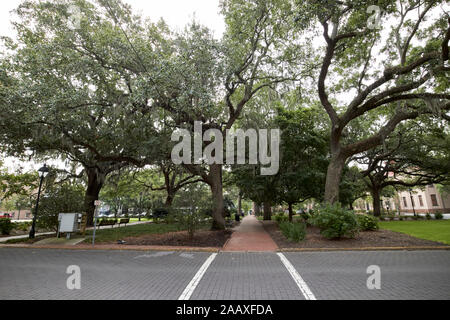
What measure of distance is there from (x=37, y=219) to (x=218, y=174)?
34.4 ft

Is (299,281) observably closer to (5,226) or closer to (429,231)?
(429,231)

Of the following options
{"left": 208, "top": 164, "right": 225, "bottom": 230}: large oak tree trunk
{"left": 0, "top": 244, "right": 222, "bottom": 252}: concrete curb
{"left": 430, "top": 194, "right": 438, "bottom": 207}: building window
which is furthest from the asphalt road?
{"left": 430, "top": 194, "right": 438, "bottom": 207}: building window

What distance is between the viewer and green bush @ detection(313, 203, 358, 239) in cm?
981

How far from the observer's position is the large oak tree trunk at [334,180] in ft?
39.5

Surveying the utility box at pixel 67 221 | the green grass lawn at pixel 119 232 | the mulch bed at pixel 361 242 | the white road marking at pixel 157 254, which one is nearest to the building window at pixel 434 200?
the mulch bed at pixel 361 242

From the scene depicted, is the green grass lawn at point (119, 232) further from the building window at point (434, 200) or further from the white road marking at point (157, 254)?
the building window at point (434, 200)

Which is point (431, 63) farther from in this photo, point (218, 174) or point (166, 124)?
point (166, 124)

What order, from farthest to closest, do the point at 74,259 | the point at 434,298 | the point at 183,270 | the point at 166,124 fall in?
the point at 166,124 < the point at 74,259 < the point at 183,270 < the point at 434,298

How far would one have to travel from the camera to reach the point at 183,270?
20.8ft

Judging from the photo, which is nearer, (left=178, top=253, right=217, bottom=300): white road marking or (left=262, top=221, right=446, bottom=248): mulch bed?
(left=178, top=253, right=217, bottom=300): white road marking

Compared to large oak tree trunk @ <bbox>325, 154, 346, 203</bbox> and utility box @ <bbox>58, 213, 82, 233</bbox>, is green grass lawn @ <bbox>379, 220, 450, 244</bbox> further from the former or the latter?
utility box @ <bbox>58, 213, 82, 233</bbox>

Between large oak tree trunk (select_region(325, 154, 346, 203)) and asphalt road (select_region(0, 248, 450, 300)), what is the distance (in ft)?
13.2
